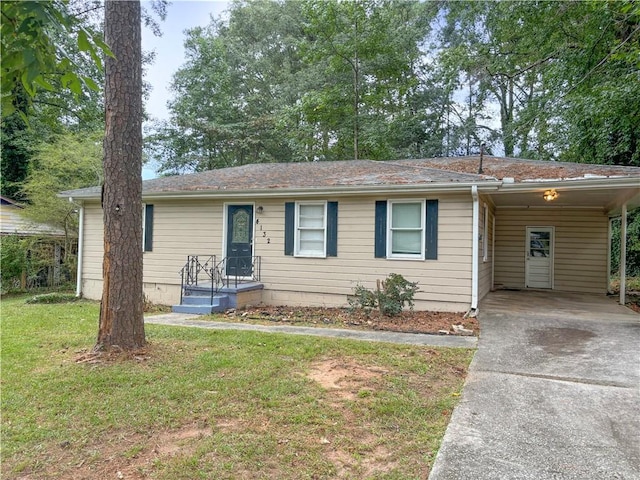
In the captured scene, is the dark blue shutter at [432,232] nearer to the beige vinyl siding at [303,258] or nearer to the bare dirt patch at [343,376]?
the beige vinyl siding at [303,258]

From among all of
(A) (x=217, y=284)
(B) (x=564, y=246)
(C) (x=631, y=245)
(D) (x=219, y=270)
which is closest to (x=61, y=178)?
(D) (x=219, y=270)

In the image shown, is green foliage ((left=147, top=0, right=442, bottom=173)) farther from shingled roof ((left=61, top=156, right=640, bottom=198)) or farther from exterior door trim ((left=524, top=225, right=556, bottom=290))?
exterior door trim ((left=524, top=225, right=556, bottom=290))

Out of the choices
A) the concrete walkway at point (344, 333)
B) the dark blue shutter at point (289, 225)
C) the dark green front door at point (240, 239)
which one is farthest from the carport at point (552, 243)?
the dark green front door at point (240, 239)

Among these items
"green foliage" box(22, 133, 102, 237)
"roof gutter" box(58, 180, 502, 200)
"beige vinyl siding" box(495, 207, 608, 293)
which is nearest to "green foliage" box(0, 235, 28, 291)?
"green foliage" box(22, 133, 102, 237)

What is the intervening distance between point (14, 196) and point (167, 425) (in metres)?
20.5

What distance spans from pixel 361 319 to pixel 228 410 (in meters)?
4.46

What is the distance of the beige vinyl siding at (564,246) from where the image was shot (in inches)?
446

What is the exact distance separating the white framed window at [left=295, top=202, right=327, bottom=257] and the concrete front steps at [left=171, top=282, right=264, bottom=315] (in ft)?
4.66

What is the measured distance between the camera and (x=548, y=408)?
3.49m

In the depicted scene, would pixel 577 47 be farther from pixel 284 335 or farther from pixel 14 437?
pixel 14 437

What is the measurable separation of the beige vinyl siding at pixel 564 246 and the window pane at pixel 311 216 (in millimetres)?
6197

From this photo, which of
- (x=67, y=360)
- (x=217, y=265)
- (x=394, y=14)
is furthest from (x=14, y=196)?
(x=394, y=14)

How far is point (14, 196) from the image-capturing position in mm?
18656

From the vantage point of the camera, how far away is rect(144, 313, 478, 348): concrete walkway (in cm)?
573
